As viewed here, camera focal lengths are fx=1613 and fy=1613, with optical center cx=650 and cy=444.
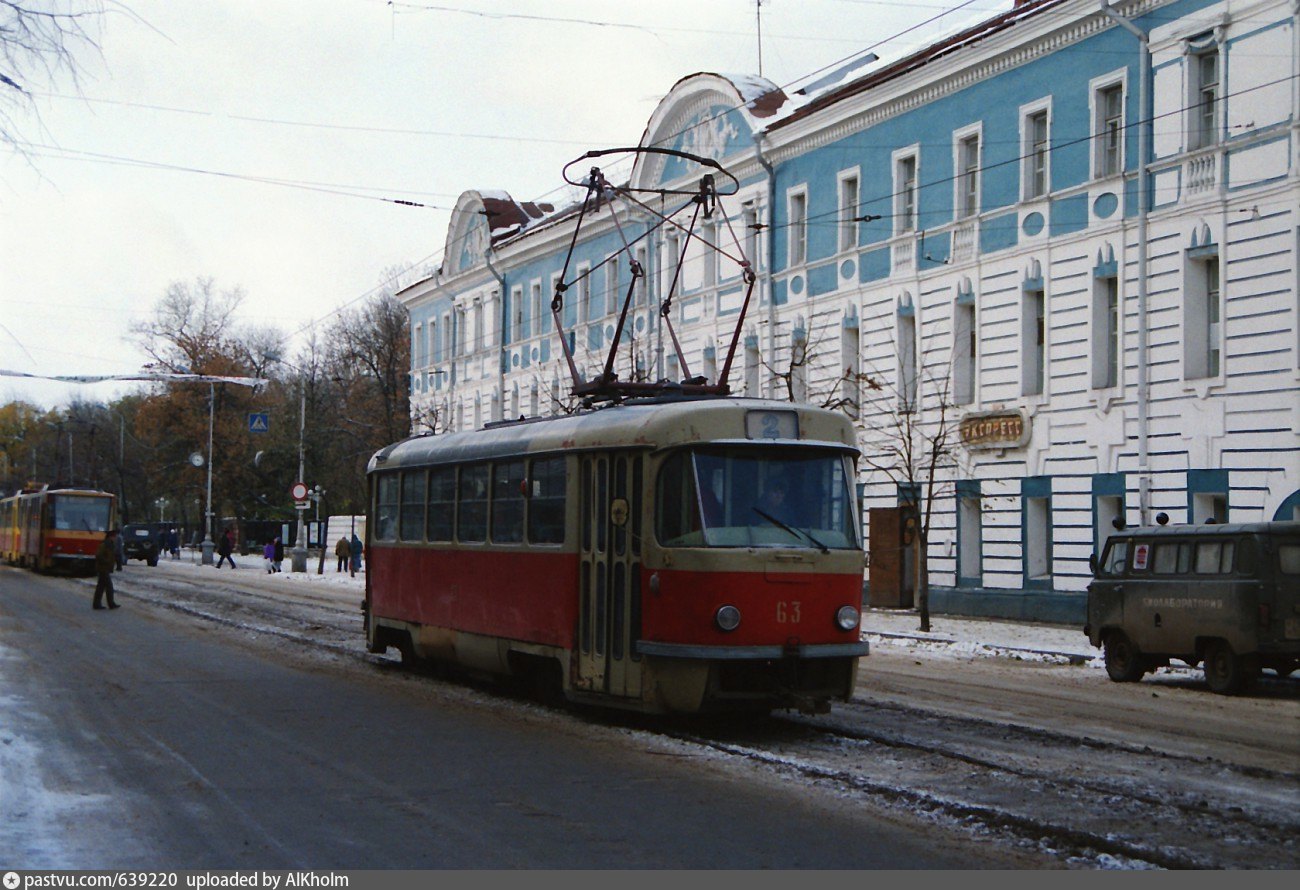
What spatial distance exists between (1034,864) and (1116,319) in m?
22.5

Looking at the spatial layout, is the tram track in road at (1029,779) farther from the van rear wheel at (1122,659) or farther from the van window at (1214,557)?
the van rear wheel at (1122,659)

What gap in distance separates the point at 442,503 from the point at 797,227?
73.6 ft

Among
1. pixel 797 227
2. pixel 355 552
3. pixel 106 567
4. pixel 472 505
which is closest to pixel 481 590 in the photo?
pixel 472 505

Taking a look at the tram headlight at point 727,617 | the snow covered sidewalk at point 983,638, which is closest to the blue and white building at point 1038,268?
the snow covered sidewalk at point 983,638

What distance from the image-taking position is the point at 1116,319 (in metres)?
28.7

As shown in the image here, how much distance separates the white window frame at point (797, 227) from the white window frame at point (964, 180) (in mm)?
5852

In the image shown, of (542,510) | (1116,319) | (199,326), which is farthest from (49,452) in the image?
(542,510)

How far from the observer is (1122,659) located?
63.9 feet

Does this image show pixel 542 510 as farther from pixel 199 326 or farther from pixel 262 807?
pixel 199 326

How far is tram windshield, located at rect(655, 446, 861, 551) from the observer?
12.6 metres

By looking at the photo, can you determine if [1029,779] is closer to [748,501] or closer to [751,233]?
[748,501]

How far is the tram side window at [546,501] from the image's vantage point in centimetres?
1423

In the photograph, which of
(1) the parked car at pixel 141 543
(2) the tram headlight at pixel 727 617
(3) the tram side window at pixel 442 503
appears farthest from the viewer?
(1) the parked car at pixel 141 543

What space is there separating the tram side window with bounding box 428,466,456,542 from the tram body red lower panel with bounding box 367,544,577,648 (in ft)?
0.67
